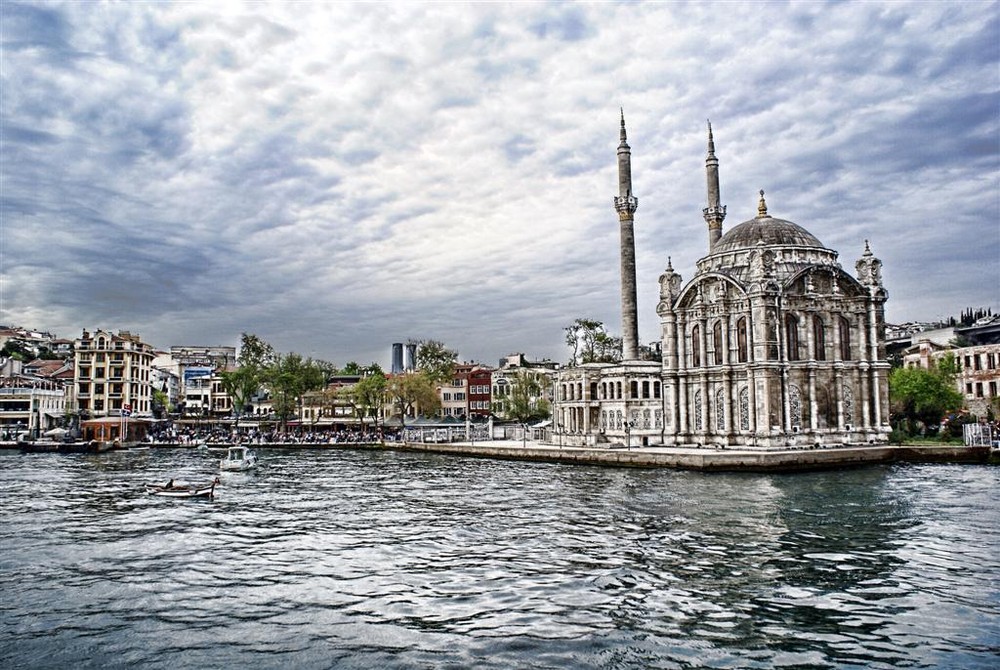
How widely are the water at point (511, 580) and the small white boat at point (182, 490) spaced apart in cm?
90

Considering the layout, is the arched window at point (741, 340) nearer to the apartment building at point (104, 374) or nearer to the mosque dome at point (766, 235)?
the mosque dome at point (766, 235)

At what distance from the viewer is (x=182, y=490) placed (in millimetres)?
32781

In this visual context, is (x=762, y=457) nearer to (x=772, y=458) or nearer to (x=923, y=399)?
(x=772, y=458)

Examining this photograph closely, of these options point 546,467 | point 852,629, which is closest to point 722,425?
point 546,467

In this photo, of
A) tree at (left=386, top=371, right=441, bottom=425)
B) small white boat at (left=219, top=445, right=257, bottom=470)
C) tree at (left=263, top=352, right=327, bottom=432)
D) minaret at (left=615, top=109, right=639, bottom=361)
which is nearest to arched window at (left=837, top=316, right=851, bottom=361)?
minaret at (left=615, top=109, right=639, bottom=361)

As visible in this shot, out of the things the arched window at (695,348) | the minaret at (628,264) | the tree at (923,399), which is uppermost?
the minaret at (628,264)

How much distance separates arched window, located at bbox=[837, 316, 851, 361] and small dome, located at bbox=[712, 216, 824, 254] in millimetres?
5655

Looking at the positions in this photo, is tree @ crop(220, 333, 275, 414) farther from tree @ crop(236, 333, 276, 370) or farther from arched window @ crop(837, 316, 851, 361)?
arched window @ crop(837, 316, 851, 361)

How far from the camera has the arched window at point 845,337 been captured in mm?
51656

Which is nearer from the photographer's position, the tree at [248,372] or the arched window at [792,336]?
the arched window at [792,336]

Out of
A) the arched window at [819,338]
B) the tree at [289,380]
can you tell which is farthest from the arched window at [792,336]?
the tree at [289,380]

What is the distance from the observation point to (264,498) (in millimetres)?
31797

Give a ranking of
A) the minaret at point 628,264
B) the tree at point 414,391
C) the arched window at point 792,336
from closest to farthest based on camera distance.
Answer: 1. the arched window at point 792,336
2. the minaret at point 628,264
3. the tree at point 414,391

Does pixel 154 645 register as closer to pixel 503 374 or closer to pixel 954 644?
pixel 954 644
